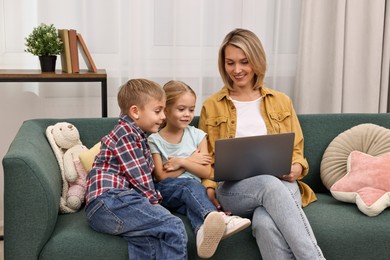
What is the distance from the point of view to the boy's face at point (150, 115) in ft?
7.33

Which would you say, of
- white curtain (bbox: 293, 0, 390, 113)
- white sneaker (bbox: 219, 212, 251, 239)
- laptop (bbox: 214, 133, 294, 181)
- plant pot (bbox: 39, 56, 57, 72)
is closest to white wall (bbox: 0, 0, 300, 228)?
white curtain (bbox: 293, 0, 390, 113)

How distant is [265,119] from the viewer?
2.52m

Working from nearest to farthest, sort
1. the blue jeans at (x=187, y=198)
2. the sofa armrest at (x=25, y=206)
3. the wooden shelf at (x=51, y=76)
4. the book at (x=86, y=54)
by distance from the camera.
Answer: the sofa armrest at (x=25, y=206) < the blue jeans at (x=187, y=198) < the wooden shelf at (x=51, y=76) < the book at (x=86, y=54)

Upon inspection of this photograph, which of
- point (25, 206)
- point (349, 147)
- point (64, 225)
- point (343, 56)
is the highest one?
point (343, 56)

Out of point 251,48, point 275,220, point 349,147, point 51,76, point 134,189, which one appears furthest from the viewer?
point 51,76

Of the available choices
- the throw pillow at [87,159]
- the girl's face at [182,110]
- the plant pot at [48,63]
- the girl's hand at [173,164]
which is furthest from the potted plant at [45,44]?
the girl's hand at [173,164]

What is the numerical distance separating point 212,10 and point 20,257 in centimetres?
184

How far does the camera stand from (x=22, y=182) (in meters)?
1.97

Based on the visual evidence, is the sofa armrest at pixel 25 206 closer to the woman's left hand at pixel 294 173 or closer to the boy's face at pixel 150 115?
the boy's face at pixel 150 115

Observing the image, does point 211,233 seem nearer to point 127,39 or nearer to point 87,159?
point 87,159

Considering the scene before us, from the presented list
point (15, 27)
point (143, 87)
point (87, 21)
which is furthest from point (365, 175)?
point (15, 27)

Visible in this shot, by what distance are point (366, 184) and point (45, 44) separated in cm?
158

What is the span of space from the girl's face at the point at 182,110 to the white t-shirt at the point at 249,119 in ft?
0.81

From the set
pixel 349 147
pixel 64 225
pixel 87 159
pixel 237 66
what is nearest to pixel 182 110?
pixel 237 66
